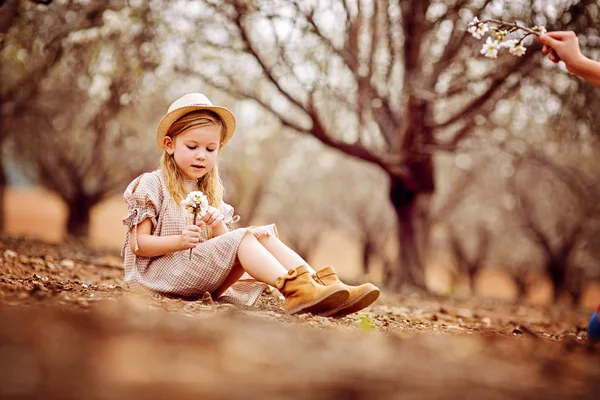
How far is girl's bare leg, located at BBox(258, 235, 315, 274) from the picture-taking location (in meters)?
3.43

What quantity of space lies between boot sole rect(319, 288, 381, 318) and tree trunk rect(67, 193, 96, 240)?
46.2ft

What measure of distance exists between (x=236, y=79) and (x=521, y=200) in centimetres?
930

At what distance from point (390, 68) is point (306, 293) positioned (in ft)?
17.0

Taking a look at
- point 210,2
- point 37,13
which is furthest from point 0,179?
point 210,2

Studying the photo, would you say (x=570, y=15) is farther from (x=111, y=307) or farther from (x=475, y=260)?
(x=475, y=260)

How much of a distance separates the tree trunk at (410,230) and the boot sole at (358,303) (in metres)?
5.90

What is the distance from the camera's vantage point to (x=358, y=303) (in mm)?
3182

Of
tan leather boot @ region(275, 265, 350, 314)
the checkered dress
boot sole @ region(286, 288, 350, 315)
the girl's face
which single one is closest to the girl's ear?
the girl's face

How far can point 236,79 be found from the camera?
9.09 metres

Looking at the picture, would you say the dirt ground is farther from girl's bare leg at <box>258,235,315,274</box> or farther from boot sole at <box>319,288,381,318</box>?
girl's bare leg at <box>258,235,315,274</box>

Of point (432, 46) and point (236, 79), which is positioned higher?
point (432, 46)

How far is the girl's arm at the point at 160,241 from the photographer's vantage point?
3.28m

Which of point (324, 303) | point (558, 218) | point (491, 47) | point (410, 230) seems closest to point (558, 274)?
point (558, 218)

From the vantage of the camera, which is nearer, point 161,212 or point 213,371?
point 213,371
